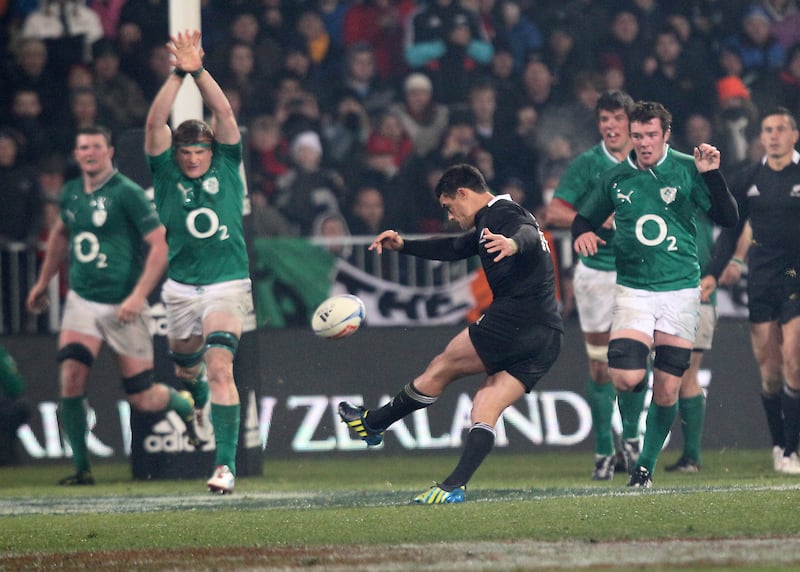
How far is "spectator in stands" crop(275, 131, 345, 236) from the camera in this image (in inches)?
595

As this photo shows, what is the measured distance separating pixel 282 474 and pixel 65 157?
5.01m

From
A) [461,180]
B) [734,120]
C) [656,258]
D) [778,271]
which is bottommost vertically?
[778,271]

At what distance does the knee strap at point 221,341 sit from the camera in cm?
989

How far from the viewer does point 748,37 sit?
16.9 metres

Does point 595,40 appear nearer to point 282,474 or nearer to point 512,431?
point 512,431

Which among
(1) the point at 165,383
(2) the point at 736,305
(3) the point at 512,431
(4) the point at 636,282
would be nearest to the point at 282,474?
(1) the point at 165,383

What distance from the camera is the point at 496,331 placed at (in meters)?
8.67

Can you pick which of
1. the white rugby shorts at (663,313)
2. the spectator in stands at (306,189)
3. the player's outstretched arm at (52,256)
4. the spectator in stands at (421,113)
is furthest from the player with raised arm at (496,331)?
the spectator in stands at (421,113)

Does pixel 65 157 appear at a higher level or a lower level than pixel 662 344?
higher

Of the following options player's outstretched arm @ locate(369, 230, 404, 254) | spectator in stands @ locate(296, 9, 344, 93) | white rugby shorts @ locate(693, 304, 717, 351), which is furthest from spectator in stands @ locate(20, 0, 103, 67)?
player's outstretched arm @ locate(369, 230, 404, 254)

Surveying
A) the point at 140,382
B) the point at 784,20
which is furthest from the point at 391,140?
the point at 140,382

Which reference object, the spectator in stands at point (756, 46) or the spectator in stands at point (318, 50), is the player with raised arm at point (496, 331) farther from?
the spectator in stands at point (756, 46)

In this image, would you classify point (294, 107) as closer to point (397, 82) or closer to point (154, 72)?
point (397, 82)

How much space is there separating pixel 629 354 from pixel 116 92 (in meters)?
8.08
